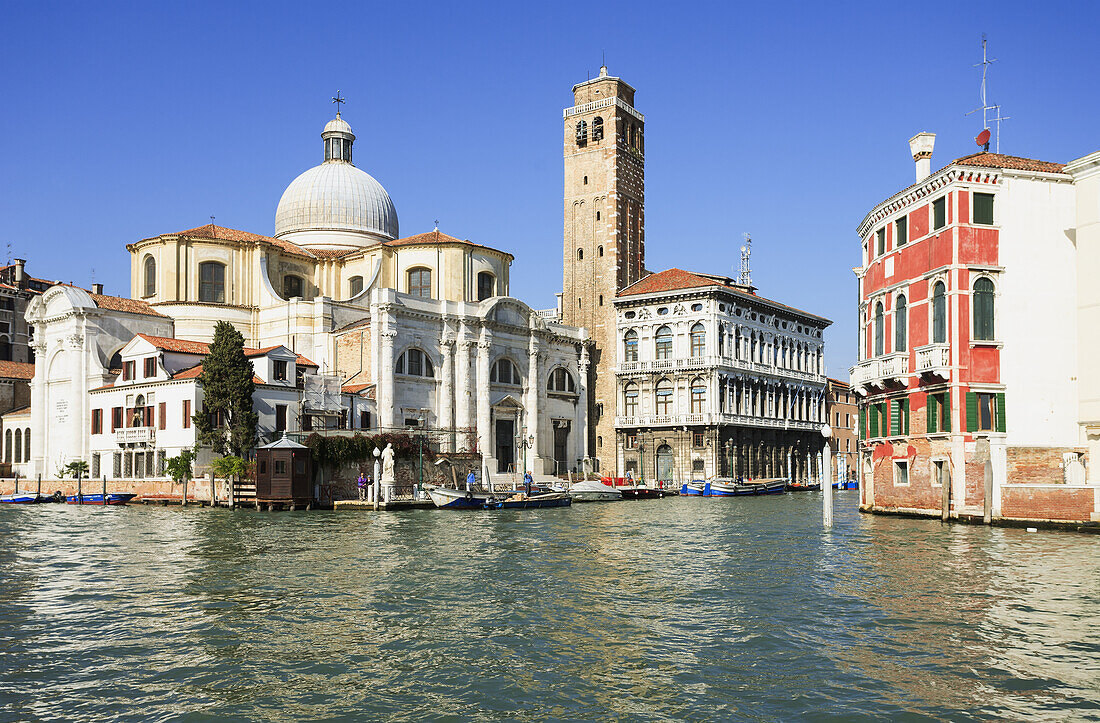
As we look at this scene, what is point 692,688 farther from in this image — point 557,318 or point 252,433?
point 557,318

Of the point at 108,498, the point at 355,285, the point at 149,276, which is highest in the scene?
the point at 149,276

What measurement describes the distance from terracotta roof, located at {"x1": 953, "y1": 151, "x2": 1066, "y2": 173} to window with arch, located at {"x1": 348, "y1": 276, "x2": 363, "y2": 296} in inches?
1339

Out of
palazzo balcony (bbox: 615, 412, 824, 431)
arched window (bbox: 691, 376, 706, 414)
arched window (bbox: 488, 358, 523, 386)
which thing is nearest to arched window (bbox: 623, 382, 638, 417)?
palazzo balcony (bbox: 615, 412, 824, 431)

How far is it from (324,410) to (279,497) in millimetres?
7525

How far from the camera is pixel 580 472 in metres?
56.5

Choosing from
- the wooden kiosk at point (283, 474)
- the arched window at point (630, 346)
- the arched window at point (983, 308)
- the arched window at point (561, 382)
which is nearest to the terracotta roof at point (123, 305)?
the wooden kiosk at point (283, 474)

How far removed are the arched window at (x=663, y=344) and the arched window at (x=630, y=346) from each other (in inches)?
53.2

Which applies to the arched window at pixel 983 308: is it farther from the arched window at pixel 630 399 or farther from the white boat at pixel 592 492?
the arched window at pixel 630 399

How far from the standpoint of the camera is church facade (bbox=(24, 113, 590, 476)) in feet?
148

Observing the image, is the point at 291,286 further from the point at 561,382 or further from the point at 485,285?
the point at 561,382

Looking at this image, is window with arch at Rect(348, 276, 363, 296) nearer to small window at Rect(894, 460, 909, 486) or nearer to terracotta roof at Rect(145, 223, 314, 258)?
terracotta roof at Rect(145, 223, 314, 258)

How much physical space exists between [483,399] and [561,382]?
7.08 metres

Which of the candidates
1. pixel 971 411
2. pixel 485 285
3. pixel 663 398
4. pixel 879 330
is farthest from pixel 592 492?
pixel 971 411

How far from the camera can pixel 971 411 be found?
25516 millimetres
